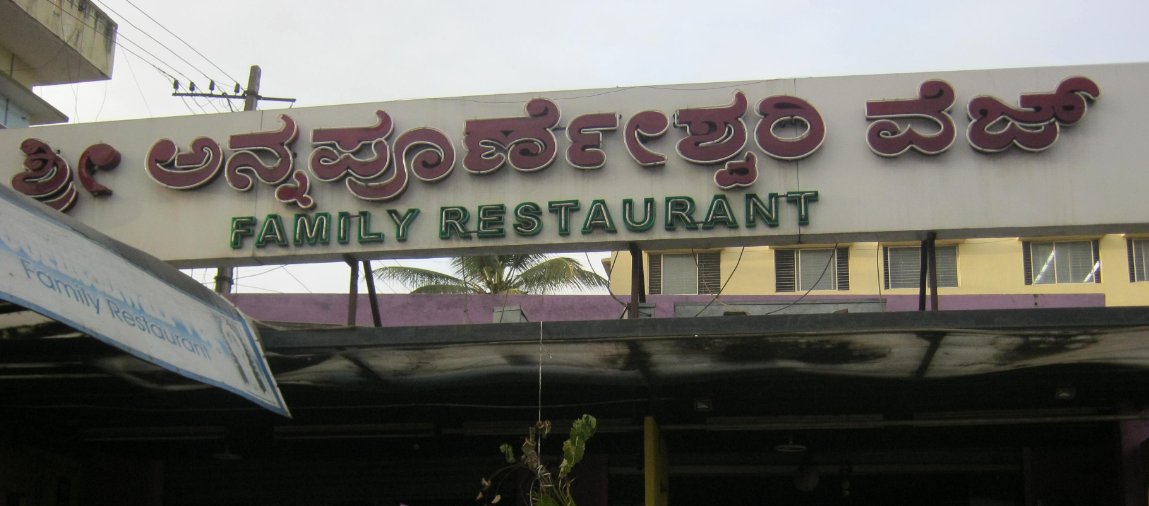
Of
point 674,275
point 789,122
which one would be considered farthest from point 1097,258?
point 789,122

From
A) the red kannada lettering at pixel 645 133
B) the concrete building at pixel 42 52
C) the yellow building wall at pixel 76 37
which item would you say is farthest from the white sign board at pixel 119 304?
Result: the yellow building wall at pixel 76 37

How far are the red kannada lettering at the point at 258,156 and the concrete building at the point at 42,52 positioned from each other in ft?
21.8

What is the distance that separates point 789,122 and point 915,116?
1314 millimetres

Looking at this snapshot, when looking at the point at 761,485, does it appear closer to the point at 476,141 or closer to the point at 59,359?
the point at 476,141

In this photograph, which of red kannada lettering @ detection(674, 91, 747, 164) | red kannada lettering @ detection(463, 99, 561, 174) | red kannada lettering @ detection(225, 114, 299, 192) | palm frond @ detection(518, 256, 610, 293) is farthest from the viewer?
palm frond @ detection(518, 256, 610, 293)

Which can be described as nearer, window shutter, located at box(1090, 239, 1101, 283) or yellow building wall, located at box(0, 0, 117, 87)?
yellow building wall, located at box(0, 0, 117, 87)

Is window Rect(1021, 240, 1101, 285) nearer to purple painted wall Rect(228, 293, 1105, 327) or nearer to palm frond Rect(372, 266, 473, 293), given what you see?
purple painted wall Rect(228, 293, 1105, 327)

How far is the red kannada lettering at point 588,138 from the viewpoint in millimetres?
12391

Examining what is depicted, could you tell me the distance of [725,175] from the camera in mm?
12117

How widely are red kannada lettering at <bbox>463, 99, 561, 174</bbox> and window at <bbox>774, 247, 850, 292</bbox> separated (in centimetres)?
2043

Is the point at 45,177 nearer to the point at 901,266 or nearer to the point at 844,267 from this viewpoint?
the point at 901,266

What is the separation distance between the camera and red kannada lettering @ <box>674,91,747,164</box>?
12211mm

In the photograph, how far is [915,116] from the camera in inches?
477

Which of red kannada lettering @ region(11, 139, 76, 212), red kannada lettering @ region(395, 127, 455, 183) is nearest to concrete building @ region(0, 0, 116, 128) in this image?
red kannada lettering @ region(11, 139, 76, 212)
